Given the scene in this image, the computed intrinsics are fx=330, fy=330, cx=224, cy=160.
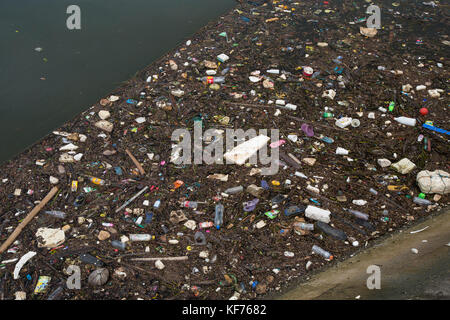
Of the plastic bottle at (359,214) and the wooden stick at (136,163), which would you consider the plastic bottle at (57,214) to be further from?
the plastic bottle at (359,214)

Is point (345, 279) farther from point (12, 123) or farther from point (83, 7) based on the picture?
point (83, 7)

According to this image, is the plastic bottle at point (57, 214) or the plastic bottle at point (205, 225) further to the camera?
the plastic bottle at point (57, 214)

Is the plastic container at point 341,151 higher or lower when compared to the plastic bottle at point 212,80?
lower

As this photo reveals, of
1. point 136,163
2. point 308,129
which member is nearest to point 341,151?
point 308,129

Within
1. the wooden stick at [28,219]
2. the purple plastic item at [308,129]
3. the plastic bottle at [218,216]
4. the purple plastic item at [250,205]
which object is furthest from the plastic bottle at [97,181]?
the purple plastic item at [308,129]

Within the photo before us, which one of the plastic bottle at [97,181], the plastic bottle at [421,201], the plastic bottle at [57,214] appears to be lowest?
the plastic bottle at [421,201]

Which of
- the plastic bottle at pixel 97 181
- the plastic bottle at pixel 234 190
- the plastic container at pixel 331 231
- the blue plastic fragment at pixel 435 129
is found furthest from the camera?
the blue plastic fragment at pixel 435 129

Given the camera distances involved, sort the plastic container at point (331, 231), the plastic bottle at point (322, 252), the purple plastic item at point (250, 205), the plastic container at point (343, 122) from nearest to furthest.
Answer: the plastic bottle at point (322, 252) < the plastic container at point (331, 231) < the purple plastic item at point (250, 205) < the plastic container at point (343, 122)

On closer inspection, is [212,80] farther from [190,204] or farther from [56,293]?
[56,293]

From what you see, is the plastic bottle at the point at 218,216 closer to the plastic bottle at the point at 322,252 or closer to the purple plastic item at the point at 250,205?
the purple plastic item at the point at 250,205
